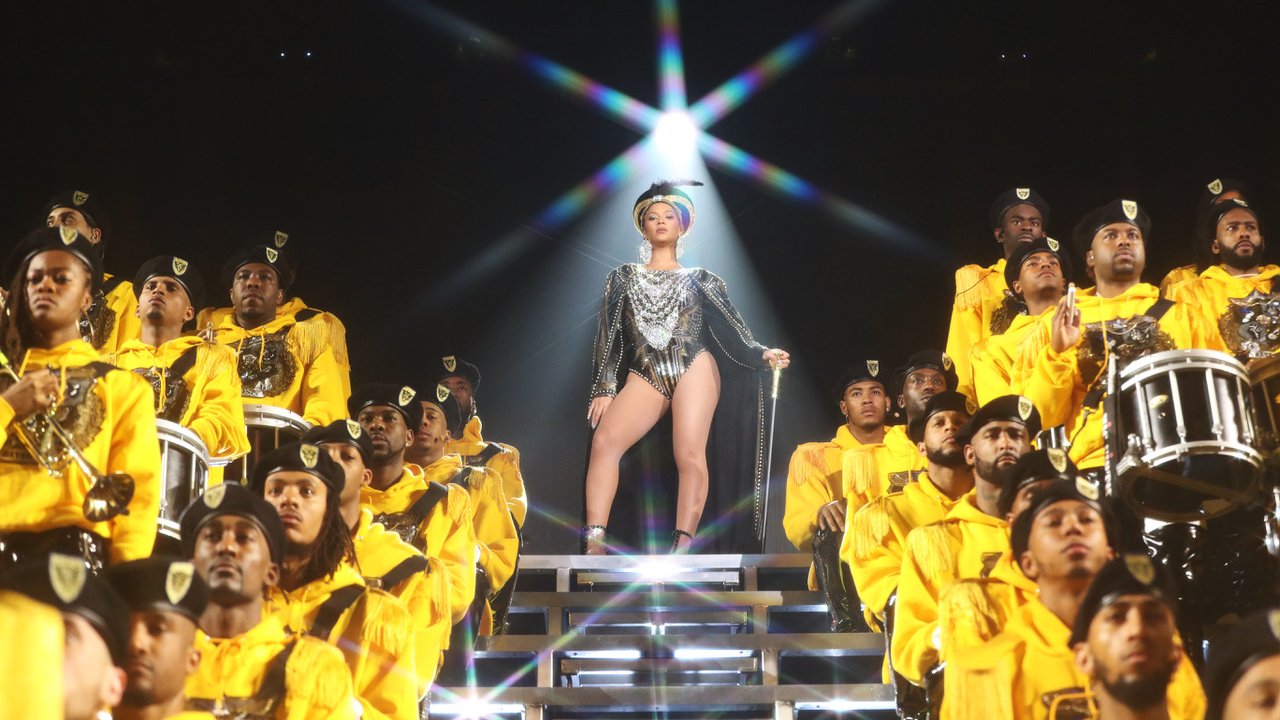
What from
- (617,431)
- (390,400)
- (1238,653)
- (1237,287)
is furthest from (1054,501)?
(617,431)

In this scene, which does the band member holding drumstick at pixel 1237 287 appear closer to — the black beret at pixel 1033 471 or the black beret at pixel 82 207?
the black beret at pixel 1033 471

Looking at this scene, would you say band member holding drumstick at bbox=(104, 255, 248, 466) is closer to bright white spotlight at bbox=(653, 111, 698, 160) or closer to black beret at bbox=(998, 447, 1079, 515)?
black beret at bbox=(998, 447, 1079, 515)

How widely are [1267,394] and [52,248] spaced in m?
3.82

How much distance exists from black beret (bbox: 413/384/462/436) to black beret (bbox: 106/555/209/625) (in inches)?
130

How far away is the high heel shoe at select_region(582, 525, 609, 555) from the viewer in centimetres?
736

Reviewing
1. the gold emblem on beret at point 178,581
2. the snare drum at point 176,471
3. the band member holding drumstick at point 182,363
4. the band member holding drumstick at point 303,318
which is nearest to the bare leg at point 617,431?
the band member holding drumstick at point 303,318

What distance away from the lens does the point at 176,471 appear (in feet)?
17.7

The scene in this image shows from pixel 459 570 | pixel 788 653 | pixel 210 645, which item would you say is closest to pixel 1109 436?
pixel 788 653

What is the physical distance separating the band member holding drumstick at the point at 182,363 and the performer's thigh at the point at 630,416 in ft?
6.78

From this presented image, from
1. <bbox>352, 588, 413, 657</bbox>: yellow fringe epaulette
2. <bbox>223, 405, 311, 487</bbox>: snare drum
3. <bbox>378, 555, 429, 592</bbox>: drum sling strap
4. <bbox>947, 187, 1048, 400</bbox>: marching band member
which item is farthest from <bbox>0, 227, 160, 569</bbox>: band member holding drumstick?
<bbox>947, 187, 1048, 400</bbox>: marching band member

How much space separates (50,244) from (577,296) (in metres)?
5.43

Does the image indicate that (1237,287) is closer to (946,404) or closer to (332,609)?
(946,404)

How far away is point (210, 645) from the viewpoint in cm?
411

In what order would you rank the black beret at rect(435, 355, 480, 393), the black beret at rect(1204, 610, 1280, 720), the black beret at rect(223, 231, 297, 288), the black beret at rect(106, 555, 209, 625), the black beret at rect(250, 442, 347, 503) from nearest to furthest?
the black beret at rect(1204, 610, 1280, 720) < the black beret at rect(106, 555, 209, 625) < the black beret at rect(250, 442, 347, 503) < the black beret at rect(223, 231, 297, 288) < the black beret at rect(435, 355, 480, 393)
